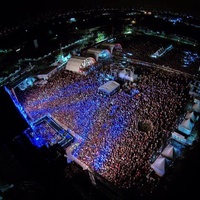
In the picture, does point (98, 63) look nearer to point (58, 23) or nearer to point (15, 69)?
point (15, 69)

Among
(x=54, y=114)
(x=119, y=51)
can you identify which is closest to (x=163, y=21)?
(x=119, y=51)

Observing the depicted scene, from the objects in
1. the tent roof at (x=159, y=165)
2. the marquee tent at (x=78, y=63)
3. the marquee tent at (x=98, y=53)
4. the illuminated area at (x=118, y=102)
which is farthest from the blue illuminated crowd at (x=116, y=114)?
the marquee tent at (x=98, y=53)

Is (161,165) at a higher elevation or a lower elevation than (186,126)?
lower

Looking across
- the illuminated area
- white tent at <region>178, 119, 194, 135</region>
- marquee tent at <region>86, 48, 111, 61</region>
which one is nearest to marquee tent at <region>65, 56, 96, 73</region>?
the illuminated area

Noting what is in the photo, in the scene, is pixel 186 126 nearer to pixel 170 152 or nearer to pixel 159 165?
pixel 170 152

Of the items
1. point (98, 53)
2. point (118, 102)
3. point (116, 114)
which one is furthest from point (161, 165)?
point (98, 53)
